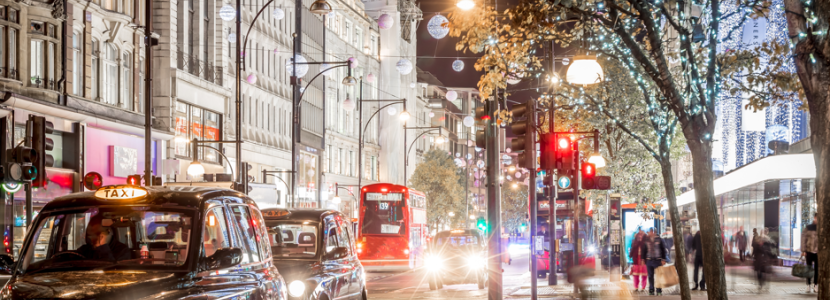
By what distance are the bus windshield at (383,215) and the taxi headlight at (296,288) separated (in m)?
26.2

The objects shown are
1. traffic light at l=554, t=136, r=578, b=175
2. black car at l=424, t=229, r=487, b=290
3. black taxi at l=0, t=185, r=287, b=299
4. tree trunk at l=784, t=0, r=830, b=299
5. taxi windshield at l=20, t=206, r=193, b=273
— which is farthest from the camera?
black car at l=424, t=229, r=487, b=290

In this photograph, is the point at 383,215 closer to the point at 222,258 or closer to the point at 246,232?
the point at 246,232

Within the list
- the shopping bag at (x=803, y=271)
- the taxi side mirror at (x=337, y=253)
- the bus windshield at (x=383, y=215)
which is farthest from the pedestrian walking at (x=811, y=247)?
the bus windshield at (x=383, y=215)

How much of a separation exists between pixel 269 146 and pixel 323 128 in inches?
556

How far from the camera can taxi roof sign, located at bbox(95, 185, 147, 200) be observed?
7.39m

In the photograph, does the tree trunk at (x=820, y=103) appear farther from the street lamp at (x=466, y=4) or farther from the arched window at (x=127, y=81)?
the arched window at (x=127, y=81)

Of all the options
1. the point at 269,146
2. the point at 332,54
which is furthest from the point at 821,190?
the point at 332,54

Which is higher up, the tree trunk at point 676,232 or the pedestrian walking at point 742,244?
the tree trunk at point 676,232

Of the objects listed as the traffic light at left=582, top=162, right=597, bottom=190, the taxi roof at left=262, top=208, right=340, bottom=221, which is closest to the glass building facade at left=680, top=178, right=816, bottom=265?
the traffic light at left=582, top=162, right=597, bottom=190

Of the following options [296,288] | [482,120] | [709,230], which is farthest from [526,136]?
[296,288]

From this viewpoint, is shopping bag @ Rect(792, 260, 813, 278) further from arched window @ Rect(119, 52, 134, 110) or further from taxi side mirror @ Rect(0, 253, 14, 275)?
arched window @ Rect(119, 52, 134, 110)

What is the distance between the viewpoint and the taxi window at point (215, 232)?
7.47 meters

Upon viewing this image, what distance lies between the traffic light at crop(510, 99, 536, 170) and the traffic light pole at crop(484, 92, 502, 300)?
0.42m

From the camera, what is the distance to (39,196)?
28531 millimetres
